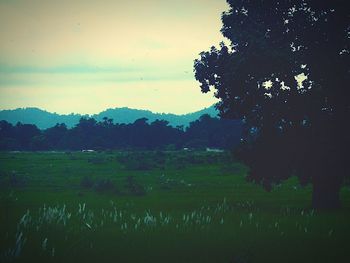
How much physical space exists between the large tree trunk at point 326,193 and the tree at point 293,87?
58mm

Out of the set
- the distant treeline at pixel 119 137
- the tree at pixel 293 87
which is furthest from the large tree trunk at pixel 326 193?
the distant treeline at pixel 119 137

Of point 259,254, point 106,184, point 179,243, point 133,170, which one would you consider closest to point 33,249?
point 179,243

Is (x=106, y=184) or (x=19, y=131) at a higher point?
(x=19, y=131)

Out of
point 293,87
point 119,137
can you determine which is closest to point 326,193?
point 293,87

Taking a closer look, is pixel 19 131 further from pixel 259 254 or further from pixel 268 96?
pixel 259 254

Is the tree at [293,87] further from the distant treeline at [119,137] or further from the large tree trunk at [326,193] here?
the distant treeline at [119,137]

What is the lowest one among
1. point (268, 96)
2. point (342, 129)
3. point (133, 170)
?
point (133, 170)

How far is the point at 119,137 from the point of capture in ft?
470

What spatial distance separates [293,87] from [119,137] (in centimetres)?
12298

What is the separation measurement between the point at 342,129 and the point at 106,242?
1631 centimetres

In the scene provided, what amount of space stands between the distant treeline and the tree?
101 meters

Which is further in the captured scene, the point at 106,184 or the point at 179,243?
the point at 106,184

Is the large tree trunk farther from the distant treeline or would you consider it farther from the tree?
the distant treeline

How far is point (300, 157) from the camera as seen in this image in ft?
74.8
